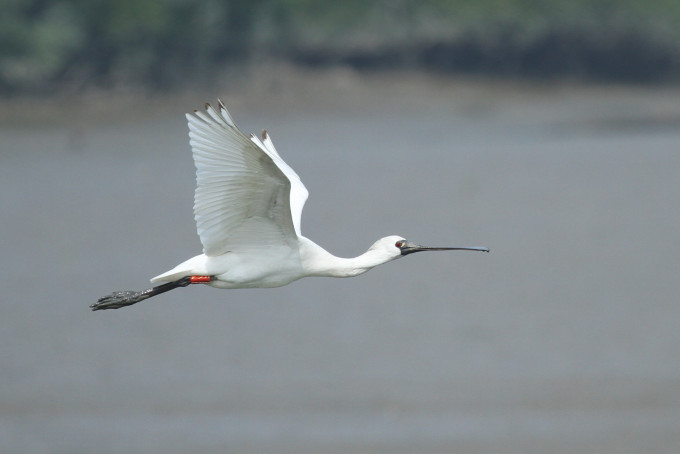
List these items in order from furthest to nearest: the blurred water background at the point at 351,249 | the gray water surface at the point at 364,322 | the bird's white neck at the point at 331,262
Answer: the blurred water background at the point at 351,249 < the gray water surface at the point at 364,322 < the bird's white neck at the point at 331,262

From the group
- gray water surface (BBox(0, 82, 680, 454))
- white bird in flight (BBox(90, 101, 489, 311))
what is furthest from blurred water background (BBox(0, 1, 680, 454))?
white bird in flight (BBox(90, 101, 489, 311))

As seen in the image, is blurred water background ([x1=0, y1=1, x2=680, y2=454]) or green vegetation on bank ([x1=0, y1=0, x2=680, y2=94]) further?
green vegetation on bank ([x1=0, y1=0, x2=680, y2=94])

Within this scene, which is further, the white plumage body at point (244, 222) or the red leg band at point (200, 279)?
the red leg band at point (200, 279)

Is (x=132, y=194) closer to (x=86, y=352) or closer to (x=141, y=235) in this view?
(x=141, y=235)

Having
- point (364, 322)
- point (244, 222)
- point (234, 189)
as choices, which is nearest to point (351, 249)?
point (364, 322)

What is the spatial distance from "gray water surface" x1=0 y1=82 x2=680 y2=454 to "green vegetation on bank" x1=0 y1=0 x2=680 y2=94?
6.75 metres

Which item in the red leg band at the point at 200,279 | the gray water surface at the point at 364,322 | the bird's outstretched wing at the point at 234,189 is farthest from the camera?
the gray water surface at the point at 364,322


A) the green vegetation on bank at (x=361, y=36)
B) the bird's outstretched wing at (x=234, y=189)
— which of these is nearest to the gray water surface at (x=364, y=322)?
the bird's outstretched wing at (x=234, y=189)

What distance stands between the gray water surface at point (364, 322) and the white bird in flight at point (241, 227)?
5.48 m

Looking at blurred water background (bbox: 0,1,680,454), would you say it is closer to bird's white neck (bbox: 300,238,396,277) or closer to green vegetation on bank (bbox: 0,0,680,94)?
green vegetation on bank (bbox: 0,0,680,94)

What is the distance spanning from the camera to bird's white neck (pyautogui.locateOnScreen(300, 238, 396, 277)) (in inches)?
341

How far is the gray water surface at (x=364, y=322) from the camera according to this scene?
47.4 feet

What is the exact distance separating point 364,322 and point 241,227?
337 inches

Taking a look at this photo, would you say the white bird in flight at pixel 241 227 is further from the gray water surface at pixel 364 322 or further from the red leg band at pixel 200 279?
the gray water surface at pixel 364 322
